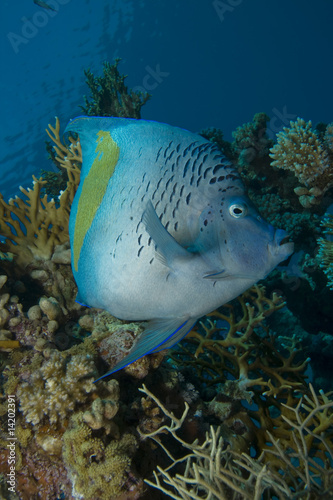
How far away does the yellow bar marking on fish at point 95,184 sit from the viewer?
48.3 inches

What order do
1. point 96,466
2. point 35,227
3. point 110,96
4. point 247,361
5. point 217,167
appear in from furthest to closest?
point 110,96
point 35,227
point 247,361
point 96,466
point 217,167

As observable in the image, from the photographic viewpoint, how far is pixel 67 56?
38.7 m

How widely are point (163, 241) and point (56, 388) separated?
4.14 feet

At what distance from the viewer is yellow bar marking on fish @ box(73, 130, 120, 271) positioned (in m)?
1.23

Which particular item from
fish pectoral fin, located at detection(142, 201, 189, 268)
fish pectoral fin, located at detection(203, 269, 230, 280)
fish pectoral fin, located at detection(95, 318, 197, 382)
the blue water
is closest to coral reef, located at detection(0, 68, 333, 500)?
fish pectoral fin, located at detection(95, 318, 197, 382)

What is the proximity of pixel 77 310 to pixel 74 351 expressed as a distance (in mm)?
959

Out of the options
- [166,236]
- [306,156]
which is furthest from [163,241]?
[306,156]

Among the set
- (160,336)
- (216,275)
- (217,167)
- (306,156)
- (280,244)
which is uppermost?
(306,156)

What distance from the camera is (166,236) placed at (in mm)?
916

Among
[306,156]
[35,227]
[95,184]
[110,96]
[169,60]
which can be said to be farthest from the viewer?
[169,60]

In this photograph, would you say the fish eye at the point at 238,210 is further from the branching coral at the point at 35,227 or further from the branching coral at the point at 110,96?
the branching coral at the point at 110,96

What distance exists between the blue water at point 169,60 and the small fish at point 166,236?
9.96 metres

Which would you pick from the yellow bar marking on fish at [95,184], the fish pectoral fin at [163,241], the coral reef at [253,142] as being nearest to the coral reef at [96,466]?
Answer: the yellow bar marking on fish at [95,184]

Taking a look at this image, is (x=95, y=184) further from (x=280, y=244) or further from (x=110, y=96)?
(x=110, y=96)
